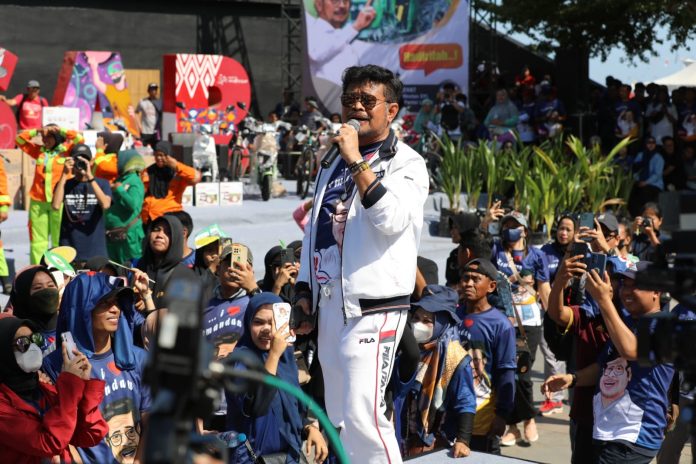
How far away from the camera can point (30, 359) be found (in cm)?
456

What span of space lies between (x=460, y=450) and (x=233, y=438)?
139cm

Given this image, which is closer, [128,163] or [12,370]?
[12,370]

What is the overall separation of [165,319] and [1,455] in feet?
9.52

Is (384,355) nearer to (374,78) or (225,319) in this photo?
(374,78)

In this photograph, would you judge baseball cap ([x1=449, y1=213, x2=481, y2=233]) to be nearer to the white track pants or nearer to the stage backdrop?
the white track pants

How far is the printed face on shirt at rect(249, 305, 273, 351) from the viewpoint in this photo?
220 inches

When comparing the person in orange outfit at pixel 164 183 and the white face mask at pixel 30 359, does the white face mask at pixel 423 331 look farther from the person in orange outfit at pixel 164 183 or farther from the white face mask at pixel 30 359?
the person in orange outfit at pixel 164 183

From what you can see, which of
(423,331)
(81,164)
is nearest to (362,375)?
(423,331)

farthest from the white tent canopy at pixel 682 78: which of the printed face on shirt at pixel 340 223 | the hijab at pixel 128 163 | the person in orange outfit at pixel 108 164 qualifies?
the printed face on shirt at pixel 340 223

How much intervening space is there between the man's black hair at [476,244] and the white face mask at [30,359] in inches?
177

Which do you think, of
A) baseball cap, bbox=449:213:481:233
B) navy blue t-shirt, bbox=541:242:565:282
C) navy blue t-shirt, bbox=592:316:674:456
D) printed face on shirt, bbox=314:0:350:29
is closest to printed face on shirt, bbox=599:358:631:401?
navy blue t-shirt, bbox=592:316:674:456

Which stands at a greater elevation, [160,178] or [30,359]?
[160,178]

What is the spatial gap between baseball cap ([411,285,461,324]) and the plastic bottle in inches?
55.3

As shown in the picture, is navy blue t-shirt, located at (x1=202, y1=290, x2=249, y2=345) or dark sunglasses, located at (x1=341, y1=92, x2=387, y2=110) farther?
navy blue t-shirt, located at (x1=202, y1=290, x2=249, y2=345)
